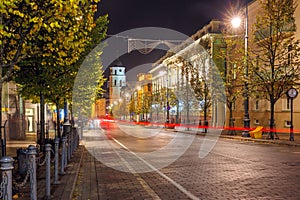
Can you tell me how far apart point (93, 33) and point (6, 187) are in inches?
574

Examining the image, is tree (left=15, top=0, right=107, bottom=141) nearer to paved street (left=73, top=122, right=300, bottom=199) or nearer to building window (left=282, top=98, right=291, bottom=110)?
paved street (left=73, top=122, right=300, bottom=199)

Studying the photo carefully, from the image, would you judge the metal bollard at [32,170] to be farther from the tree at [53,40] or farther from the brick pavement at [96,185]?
the tree at [53,40]

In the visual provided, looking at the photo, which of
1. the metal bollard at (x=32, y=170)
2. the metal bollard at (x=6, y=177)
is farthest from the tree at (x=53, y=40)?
the metal bollard at (x=6, y=177)

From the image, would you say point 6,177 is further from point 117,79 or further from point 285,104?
point 117,79

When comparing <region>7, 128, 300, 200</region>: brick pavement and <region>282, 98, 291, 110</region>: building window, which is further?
<region>282, 98, 291, 110</region>: building window

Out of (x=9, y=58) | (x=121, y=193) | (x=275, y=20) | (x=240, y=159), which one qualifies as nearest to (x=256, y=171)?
(x=240, y=159)

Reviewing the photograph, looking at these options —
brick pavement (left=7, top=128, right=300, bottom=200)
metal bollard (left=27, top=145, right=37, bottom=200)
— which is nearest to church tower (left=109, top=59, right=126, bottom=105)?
brick pavement (left=7, top=128, right=300, bottom=200)

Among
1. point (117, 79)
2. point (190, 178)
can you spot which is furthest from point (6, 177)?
point (117, 79)

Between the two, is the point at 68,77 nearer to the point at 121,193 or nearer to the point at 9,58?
the point at 9,58

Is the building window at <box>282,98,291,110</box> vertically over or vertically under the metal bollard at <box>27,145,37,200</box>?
over

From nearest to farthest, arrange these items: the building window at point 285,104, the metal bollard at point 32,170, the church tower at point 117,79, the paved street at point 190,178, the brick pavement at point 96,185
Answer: the metal bollard at point 32,170, the brick pavement at point 96,185, the paved street at point 190,178, the building window at point 285,104, the church tower at point 117,79

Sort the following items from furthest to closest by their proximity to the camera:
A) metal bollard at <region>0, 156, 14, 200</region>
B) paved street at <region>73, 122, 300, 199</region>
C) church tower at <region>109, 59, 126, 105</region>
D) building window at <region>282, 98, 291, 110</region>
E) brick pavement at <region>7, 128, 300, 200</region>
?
church tower at <region>109, 59, 126, 105</region>
building window at <region>282, 98, 291, 110</region>
paved street at <region>73, 122, 300, 199</region>
brick pavement at <region>7, 128, 300, 200</region>
metal bollard at <region>0, 156, 14, 200</region>

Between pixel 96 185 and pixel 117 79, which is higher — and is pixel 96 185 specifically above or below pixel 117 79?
below

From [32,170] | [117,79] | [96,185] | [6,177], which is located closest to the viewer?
[6,177]
